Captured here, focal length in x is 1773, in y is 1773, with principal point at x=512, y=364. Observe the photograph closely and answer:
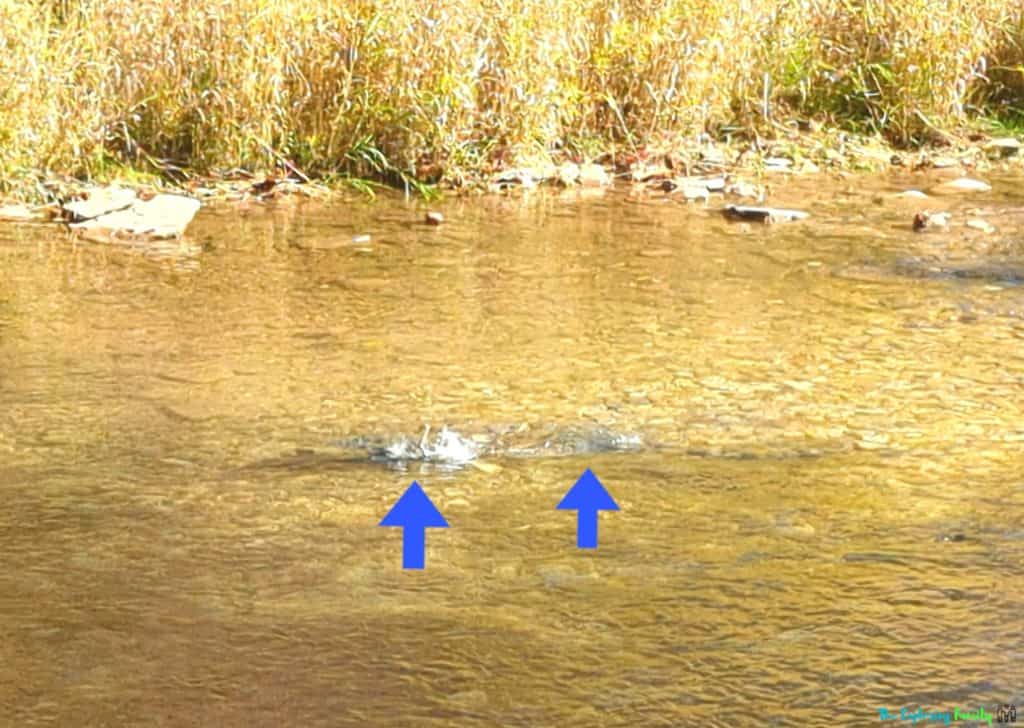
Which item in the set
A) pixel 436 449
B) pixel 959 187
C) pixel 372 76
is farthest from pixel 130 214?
pixel 959 187

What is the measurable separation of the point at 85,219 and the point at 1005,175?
473 cm

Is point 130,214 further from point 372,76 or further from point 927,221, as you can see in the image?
point 927,221

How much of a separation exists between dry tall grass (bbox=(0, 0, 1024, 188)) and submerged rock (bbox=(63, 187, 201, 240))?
0.37 metres

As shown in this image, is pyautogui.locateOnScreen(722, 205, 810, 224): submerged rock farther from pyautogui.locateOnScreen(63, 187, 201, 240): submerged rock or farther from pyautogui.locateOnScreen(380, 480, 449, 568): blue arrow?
pyautogui.locateOnScreen(380, 480, 449, 568): blue arrow

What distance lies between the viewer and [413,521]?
13.1 feet

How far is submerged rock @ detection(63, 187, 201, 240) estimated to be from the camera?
291 inches

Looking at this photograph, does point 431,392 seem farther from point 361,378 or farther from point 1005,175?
point 1005,175

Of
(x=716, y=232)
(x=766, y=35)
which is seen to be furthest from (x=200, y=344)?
(x=766, y=35)

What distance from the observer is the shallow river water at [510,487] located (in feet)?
10.7

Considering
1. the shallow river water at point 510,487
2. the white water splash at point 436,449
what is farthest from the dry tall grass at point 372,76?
the white water splash at point 436,449

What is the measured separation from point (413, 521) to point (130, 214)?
3.97m

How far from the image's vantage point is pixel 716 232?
303 inches

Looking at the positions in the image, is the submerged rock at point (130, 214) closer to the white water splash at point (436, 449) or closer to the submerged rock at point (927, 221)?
the white water splash at point (436, 449)

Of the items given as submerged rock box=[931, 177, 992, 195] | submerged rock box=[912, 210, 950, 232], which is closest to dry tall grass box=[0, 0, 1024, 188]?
submerged rock box=[931, 177, 992, 195]
